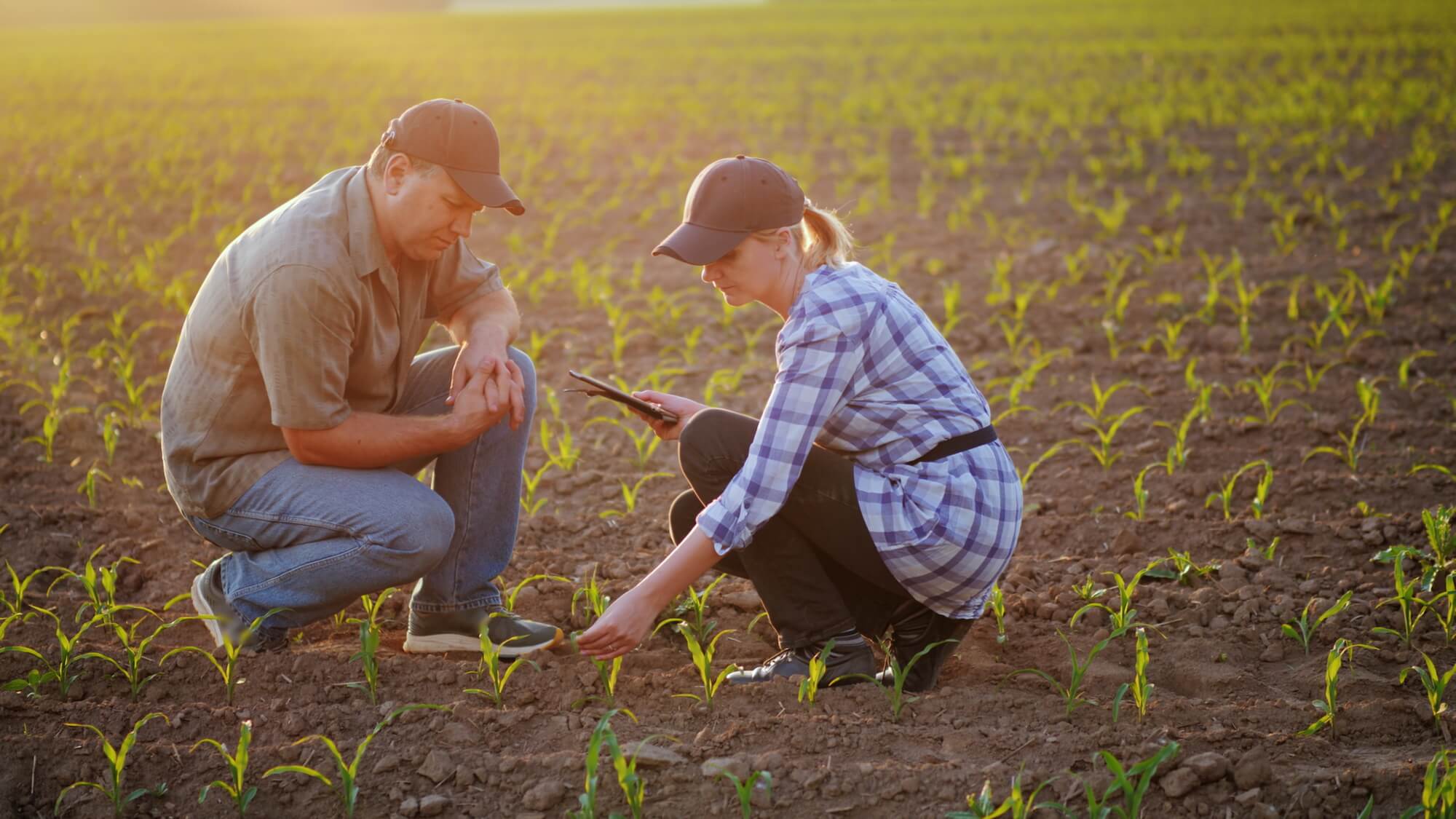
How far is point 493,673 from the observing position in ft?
10.3

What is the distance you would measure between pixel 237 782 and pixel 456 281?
5.34 ft

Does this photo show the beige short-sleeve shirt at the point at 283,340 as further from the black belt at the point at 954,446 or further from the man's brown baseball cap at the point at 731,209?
the black belt at the point at 954,446

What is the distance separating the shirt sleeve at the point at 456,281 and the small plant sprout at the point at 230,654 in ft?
3.42

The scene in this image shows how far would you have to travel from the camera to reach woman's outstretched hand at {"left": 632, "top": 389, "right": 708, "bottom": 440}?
3.35 metres

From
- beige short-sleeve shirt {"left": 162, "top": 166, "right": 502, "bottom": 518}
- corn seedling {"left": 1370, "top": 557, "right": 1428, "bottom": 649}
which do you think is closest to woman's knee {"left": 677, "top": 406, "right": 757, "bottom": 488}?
beige short-sleeve shirt {"left": 162, "top": 166, "right": 502, "bottom": 518}

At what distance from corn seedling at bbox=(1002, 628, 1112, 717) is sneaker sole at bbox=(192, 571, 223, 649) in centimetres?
219

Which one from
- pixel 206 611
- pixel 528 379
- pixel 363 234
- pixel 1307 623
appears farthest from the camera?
pixel 528 379

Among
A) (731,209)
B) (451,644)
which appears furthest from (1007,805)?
(451,644)

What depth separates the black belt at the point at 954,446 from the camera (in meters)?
3.08

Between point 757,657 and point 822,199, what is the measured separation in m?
7.07

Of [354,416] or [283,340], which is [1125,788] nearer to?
[354,416]

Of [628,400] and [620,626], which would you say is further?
[628,400]

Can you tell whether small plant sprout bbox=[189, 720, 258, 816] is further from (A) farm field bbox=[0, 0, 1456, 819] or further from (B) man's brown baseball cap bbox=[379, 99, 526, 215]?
(B) man's brown baseball cap bbox=[379, 99, 526, 215]

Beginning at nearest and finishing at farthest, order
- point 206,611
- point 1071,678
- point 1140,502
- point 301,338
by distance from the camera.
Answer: point 301,338 → point 1071,678 → point 206,611 → point 1140,502
